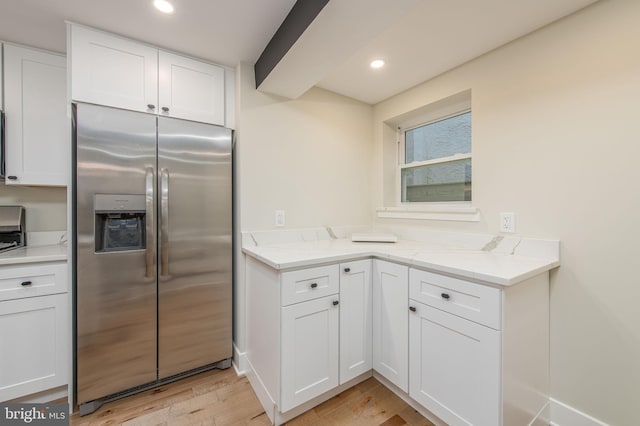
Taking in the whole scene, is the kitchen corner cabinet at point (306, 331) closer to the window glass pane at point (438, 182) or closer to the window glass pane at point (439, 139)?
the window glass pane at point (438, 182)

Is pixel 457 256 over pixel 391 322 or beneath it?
over

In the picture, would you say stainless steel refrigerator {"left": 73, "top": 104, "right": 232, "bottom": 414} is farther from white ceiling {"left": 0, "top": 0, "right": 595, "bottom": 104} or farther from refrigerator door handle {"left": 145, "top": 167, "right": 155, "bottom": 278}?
white ceiling {"left": 0, "top": 0, "right": 595, "bottom": 104}

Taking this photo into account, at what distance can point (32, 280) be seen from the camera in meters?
1.50

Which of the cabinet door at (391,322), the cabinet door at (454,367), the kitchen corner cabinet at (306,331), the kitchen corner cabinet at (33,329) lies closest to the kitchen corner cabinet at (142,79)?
the kitchen corner cabinet at (33,329)

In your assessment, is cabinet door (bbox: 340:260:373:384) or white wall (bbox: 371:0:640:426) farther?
cabinet door (bbox: 340:260:373:384)

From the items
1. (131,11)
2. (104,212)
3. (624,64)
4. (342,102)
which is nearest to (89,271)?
(104,212)

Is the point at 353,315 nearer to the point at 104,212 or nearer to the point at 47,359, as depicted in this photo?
the point at 104,212

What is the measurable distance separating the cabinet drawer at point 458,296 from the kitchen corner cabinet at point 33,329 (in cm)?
205

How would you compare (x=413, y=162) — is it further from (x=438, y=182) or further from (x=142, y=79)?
(x=142, y=79)

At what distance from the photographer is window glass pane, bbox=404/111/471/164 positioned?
2.08 meters
